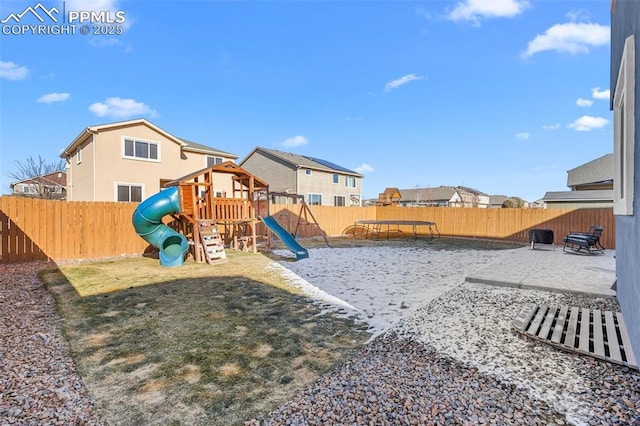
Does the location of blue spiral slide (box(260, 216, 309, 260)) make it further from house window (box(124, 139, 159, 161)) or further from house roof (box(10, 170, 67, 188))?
house roof (box(10, 170, 67, 188))

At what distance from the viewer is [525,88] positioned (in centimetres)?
1270

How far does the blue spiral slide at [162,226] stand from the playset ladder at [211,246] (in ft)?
1.55

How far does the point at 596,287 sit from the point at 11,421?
7.11 meters

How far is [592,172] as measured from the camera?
70.5ft

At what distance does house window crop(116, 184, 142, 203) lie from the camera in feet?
48.1

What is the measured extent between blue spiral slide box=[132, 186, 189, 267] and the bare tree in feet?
62.4

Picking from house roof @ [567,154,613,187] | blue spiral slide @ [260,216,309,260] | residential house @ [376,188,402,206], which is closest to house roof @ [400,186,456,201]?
residential house @ [376,188,402,206]

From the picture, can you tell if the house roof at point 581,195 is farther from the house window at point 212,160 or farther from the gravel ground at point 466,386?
the house window at point 212,160

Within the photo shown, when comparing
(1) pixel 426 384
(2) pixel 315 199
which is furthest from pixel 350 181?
(1) pixel 426 384

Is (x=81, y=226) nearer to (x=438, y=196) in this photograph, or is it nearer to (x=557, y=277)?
(x=557, y=277)

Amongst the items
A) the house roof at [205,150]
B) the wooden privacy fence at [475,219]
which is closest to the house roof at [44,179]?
the house roof at [205,150]

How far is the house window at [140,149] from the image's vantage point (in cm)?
1491

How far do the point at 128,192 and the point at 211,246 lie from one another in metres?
9.34

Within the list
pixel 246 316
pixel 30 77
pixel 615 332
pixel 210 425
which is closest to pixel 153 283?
pixel 246 316
